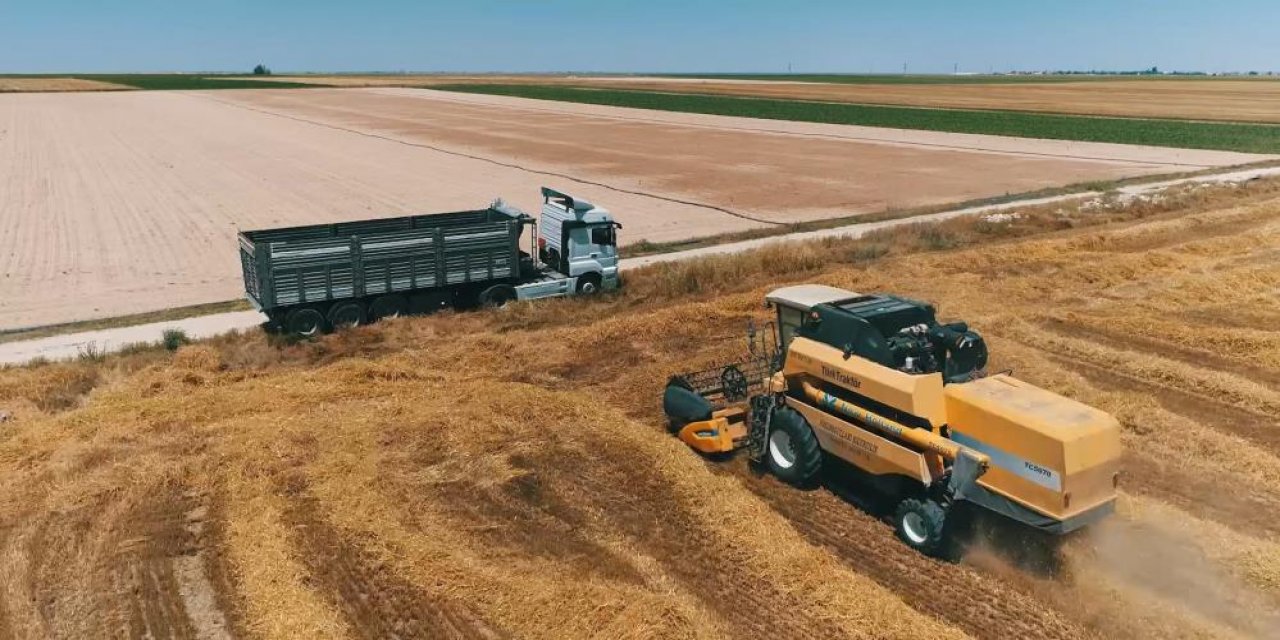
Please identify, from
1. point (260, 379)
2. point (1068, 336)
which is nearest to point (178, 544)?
point (260, 379)

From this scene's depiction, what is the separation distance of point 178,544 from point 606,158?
47.9 metres

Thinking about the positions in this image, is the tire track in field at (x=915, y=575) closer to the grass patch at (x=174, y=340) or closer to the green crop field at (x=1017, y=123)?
the grass patch at (x=174, y=340)

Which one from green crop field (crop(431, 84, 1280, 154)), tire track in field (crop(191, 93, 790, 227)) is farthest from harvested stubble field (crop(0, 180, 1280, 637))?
green crop field (crop(431, 84, 1280, 154))

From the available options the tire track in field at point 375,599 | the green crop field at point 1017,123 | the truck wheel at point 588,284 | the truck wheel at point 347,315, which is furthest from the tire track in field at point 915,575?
the green crop field at point 1017,123

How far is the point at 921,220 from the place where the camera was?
33062 millimetres

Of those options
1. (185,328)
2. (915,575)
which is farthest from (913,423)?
(185,328)

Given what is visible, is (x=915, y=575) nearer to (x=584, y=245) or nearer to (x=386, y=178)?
(x=584, y=245)

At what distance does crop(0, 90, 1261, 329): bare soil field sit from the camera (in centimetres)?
2672

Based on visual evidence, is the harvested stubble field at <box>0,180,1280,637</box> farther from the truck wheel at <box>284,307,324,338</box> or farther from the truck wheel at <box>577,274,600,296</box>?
the truck wheel at <box>577,274,600,296</box>

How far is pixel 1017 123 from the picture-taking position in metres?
82.2

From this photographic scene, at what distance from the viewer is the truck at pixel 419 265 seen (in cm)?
1853

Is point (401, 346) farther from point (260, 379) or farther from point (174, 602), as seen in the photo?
point (174, 602)

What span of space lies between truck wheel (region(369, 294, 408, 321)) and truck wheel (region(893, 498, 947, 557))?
13634mm

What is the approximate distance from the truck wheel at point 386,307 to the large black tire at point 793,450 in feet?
37.5
